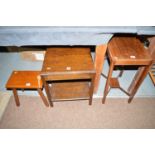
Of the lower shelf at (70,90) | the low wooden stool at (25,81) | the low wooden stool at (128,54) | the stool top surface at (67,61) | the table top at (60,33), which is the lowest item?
the lower shelf at (70,90)

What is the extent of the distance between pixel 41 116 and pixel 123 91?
91 centimetres

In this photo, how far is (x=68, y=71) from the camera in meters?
1.06

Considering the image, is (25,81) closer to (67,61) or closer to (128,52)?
(67,61)

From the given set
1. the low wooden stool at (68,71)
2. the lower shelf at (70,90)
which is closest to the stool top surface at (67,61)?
the low wooden stool at (68,71)

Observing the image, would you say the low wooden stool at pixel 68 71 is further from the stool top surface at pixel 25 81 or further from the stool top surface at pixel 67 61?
the stool top surface at pixel 25 81

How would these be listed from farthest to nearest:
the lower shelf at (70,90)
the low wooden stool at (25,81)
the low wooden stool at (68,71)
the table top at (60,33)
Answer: the lower shelf at (70,90), the low wooden stool at (25,81), the low wooden stool at (68,71), the table top at (60,33)

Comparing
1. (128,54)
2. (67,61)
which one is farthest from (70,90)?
(128,54)

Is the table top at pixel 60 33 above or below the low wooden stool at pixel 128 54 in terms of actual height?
above

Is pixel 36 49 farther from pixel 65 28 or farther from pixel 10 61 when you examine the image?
pixel 65 28

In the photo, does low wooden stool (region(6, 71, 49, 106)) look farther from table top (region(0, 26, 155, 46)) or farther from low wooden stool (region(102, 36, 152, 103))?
low wooden stool (region(102, 36, 152, 103))

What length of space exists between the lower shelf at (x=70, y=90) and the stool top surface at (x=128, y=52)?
1.57ft

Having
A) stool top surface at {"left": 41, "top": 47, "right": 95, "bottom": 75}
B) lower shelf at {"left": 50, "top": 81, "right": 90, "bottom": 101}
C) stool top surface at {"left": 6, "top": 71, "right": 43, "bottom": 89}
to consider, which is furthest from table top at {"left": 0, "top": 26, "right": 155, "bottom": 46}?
lower shelf at {"left": 50, "top": 81, "right": 90, "bottom": 101}

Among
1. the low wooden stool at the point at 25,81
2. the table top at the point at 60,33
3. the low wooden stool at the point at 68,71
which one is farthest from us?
the low wooden stool at the point at 25,81

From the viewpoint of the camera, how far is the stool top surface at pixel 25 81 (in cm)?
124
